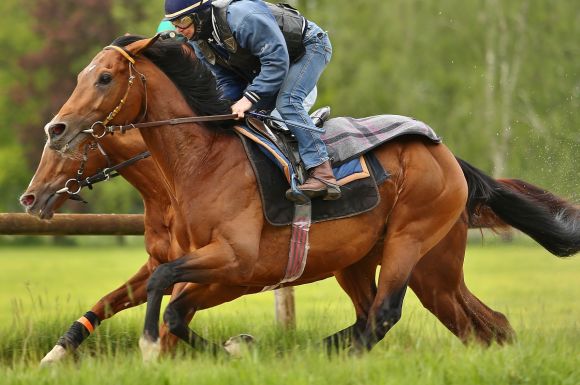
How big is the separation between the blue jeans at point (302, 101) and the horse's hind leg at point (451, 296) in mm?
1355

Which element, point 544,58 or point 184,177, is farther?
point 544,58

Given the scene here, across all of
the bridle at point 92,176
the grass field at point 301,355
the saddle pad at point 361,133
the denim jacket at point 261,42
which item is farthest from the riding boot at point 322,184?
the bridle at point 92,176

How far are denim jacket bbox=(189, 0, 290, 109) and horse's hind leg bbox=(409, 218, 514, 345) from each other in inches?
71.6

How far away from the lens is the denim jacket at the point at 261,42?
6.25 m

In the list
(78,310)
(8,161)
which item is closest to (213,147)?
(78,310)

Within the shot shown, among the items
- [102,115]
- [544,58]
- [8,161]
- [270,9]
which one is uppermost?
[270,9]

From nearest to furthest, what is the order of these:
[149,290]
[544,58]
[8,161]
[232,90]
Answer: [149,290] → [232,90] → [544,58] → [8,161]

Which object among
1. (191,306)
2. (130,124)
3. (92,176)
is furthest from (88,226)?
(130,124)

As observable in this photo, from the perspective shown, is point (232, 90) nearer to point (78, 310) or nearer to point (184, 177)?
point (184, 177)

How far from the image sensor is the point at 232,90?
22.6ft

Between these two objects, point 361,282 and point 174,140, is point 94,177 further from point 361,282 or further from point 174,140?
point 361,282

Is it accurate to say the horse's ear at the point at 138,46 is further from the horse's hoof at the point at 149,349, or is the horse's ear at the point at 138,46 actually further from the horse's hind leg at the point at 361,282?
the horse's hind leg at the point at 361,282

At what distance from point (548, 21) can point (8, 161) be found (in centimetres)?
2385

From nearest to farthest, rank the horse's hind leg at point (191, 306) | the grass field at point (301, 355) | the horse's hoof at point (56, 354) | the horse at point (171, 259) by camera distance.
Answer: the grass field at point (301, 355), the horse's hind leg at point (191, 306), the horse's hoof at point (56, 354), the horse at point (171, 259)
